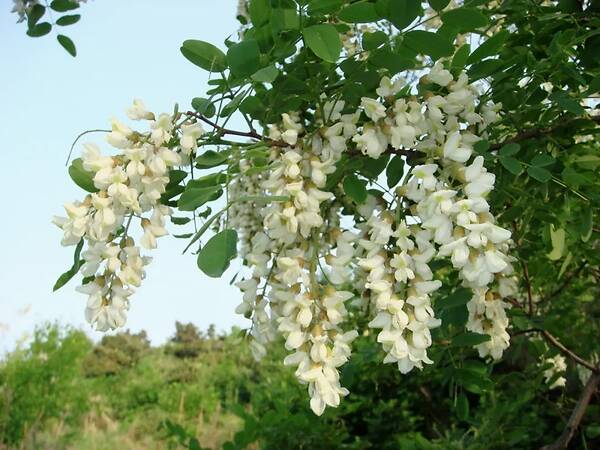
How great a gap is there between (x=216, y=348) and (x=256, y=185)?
412 inches

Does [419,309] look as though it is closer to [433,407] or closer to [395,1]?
[395,1]

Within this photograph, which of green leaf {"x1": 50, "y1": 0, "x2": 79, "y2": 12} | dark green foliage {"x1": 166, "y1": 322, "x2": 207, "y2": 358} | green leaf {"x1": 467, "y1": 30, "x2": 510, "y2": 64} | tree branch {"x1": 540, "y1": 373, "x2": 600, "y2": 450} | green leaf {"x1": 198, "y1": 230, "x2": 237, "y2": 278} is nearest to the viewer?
green leaf {"x1": 198, "y1": 230, "x2": 237, "y2": 278}

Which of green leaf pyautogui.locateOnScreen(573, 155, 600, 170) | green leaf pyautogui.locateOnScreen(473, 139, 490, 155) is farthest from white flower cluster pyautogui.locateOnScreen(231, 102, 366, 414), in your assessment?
green leaf pyautogui.locateOnScreen(573, 155, 600, 170)

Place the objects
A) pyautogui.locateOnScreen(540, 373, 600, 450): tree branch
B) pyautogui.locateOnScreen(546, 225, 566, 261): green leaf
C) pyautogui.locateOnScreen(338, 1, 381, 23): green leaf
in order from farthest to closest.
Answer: pyautogui.locateOnScreen(540, 373, 600, 450): tree branch
pyautogui.locateOnScreen(546, 225, 566, 261): green leaf
pyautogui.locateOnScreen(338, 1, 381, 23): green leaf


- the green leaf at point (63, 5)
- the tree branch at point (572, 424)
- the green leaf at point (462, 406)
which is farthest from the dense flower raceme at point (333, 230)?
the green leaf at point (63, 5)

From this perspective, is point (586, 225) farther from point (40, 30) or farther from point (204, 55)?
point (40, 30)

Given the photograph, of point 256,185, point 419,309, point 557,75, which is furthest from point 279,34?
point 256,185

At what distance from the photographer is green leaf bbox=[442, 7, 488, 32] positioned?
→ 1.00m

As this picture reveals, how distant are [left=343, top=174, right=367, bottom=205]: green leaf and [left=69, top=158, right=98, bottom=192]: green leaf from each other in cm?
39

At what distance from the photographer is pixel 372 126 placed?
107 cm

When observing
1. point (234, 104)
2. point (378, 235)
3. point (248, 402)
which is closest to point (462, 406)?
point (378, 235)

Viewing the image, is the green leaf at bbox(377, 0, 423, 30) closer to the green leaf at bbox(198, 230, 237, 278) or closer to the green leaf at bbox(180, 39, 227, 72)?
the green leaf at bbox(180, 39, 227, 72)

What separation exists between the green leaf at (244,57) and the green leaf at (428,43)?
0.24 m

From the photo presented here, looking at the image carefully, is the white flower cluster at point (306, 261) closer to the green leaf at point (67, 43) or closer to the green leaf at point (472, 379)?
the green leaf at point (472, 379)
